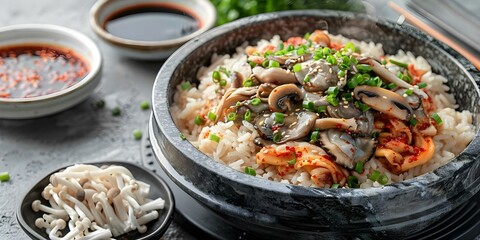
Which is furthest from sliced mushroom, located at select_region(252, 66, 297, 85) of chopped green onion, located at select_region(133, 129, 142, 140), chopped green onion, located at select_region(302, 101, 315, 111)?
chopped green onion, located at select_region(133, 129, 142, 140)

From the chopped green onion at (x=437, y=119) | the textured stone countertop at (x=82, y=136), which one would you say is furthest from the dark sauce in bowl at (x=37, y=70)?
the chopped green onion at (x=437, y=119)

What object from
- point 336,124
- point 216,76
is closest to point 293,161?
point 336,124

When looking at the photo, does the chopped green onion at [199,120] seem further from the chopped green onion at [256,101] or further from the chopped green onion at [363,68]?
the chopped green onion at [363,68]

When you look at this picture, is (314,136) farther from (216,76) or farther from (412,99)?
(216,76)

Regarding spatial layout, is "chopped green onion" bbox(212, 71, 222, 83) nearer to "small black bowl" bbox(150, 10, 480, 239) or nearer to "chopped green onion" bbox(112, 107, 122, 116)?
"small black bowl" bbox(150, 10, 480, 239)

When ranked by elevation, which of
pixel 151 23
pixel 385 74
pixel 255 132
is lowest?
pixel 151 23

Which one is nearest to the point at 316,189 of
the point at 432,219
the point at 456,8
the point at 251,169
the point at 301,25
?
the point at 251,169

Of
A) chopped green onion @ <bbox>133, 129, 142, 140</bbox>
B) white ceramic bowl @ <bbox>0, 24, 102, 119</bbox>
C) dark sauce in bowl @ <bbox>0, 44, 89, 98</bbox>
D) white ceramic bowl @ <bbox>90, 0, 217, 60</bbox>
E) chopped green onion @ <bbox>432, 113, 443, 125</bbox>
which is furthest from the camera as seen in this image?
white ceramic bowl @ <bbox>90, 0, 217, 60</bbox>
